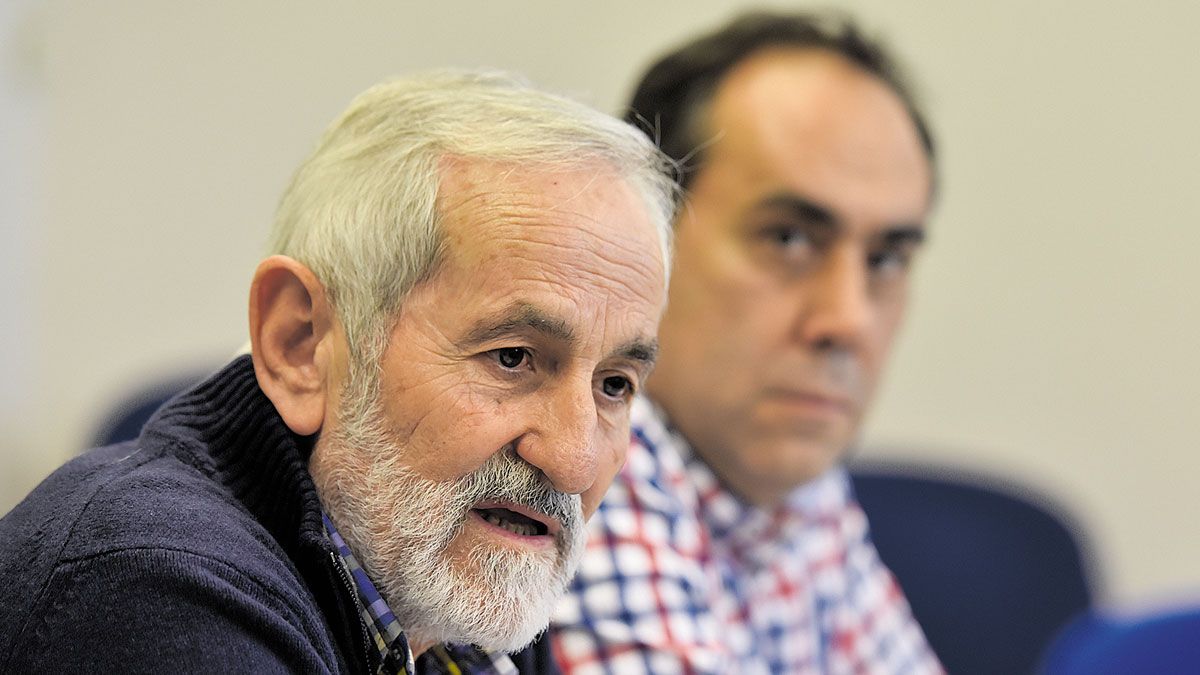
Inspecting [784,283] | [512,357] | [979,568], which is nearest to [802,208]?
[784,283]

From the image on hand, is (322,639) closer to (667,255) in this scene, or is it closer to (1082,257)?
(667,255)

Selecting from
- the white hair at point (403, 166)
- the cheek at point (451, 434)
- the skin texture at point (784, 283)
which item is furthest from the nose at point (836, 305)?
the cheek at point (451, 434)

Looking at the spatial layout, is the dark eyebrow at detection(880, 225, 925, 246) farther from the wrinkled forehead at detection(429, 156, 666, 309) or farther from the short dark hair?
the wrinkled forehead at detection(429, 156, 666, 309)

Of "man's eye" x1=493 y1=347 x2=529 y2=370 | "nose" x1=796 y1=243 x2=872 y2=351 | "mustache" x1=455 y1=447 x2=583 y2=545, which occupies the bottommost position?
"nose" x1=796 y1=243 x2=872 y2=351

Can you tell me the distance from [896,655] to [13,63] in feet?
7.16

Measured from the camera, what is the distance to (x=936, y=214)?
9.98ft

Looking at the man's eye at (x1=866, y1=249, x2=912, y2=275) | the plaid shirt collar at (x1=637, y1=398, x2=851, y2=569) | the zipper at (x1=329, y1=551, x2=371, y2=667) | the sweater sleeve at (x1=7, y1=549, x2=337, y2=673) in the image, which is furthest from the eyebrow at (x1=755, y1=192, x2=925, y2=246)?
the sweater sleeve at (x1=7, y1=549, x2=337, y2=673)

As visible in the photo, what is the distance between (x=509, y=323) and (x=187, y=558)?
1.09 ft

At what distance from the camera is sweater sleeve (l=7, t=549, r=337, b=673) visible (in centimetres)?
89

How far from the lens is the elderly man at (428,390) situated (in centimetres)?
111

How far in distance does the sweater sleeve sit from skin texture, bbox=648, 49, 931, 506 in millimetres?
1033

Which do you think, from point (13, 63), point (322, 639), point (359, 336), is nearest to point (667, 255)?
point (359, 336)

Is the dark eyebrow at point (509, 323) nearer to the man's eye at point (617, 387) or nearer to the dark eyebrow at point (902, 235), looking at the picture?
the man's eye at point (617, 387)

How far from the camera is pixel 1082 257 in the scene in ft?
11.0
